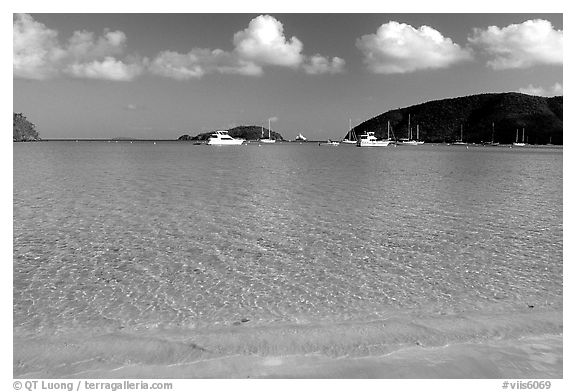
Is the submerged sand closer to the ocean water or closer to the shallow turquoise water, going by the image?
the ocean water

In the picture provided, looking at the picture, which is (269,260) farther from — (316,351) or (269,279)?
(316,351)

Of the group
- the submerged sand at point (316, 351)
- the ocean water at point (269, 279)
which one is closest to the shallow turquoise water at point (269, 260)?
the ocean water at point (269, 279)

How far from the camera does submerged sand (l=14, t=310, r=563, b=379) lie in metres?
6.54

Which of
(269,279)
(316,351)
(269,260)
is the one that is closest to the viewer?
(316,351)

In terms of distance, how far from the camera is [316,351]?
707 cm

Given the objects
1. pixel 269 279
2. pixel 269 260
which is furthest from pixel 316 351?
pixel 269 260

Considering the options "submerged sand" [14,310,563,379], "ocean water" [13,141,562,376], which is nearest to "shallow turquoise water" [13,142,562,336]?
"ocean water" [13,141,562,376]

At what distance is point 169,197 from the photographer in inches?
939

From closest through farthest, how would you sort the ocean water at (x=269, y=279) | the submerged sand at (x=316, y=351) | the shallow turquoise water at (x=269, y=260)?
1. the submerged sand at (x=316, y=351)
2. the ocean water at (x=269, y=279)
3. the shallow turquoise water at (x=269, y=260)

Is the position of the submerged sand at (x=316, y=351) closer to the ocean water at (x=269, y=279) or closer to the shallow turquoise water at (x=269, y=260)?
the ocean water at (x=269, y=279)

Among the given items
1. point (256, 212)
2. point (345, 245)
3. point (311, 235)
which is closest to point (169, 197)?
point (256, 212)

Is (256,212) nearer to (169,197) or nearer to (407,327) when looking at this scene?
(169,197)

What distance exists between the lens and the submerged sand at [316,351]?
654 centimetres
